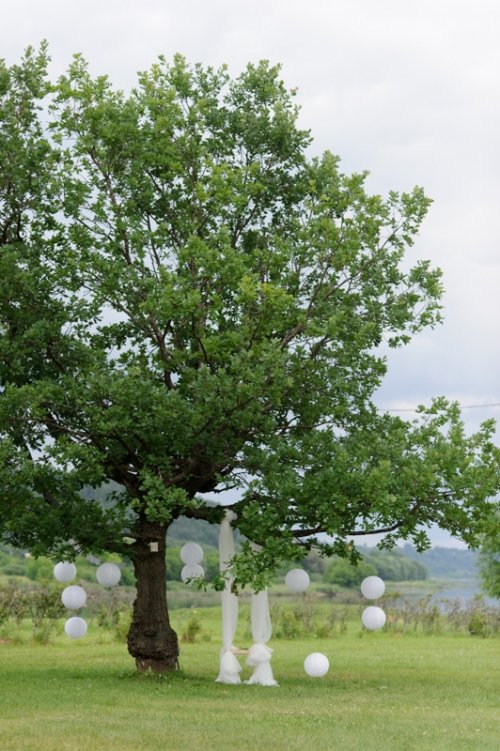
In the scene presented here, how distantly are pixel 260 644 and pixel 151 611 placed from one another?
2043 millimetres

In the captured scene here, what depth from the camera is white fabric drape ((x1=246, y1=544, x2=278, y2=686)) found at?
59.7 ft

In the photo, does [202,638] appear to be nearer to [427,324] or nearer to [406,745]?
[427,324]

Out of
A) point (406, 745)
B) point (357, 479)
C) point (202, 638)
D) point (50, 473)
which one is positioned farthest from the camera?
point (202, 638)

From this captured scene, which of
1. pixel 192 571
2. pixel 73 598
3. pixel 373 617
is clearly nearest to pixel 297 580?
pixel 373 617

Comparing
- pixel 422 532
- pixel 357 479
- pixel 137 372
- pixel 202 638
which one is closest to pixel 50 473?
pixel 137 372

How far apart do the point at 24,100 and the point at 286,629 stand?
16997mm

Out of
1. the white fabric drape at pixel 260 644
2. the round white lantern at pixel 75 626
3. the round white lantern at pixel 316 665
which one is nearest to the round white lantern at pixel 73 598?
the round white lantern at pixel 75 626

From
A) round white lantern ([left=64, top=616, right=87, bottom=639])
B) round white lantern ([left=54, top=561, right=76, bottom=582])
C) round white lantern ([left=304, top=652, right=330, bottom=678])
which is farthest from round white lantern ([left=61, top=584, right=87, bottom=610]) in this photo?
round white lantern ([left=304, top=652, right=330, bottom=678])

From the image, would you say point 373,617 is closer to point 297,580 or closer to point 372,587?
point 372,587

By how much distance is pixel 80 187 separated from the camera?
18406 millimetres

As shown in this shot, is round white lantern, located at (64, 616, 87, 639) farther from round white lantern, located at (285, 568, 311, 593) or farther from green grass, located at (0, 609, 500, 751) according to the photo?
round white lantern, located at (285, 568, 311, 593)

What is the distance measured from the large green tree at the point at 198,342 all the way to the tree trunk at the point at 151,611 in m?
0.04

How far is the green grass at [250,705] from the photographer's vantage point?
1283cm

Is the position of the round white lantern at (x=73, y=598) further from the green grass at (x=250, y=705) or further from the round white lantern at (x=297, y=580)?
the round white lantern at (x=297, y=580)
